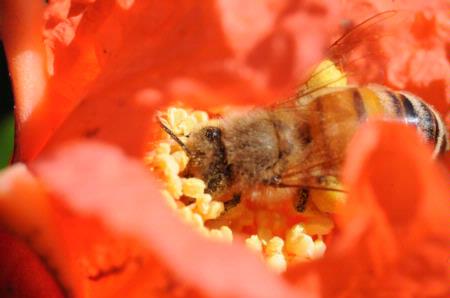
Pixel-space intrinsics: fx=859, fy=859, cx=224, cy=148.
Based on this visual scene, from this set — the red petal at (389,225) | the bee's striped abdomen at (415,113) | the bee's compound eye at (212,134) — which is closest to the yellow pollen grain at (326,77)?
the bee's striped abdomen at (415,113)

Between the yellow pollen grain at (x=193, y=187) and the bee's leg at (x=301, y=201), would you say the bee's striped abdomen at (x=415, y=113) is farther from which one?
the yellow pollen grain at (x=193, y=187)

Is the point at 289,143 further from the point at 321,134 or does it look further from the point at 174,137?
the point at 174,137

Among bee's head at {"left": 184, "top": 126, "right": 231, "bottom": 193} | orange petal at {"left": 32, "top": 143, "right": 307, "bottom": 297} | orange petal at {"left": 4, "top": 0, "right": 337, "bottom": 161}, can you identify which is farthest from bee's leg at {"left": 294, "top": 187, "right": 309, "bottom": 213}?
orange petal at {"left": 32, "top": 143, "right": 307, "bottom": 297}

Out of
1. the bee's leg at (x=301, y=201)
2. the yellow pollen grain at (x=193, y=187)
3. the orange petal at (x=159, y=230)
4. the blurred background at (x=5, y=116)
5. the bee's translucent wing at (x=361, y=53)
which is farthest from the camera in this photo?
the blurred background at (x=5, y=116)

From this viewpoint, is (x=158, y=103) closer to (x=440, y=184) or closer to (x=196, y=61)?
(x=196, y=61)

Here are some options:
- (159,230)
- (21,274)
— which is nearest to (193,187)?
(21,274)

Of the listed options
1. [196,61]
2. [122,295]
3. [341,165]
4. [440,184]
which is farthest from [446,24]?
[122,295]

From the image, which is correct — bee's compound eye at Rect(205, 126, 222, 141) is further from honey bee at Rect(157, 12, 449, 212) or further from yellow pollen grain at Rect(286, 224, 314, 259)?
yellow pollen grain at Rect(286, 224, 314, 259)
